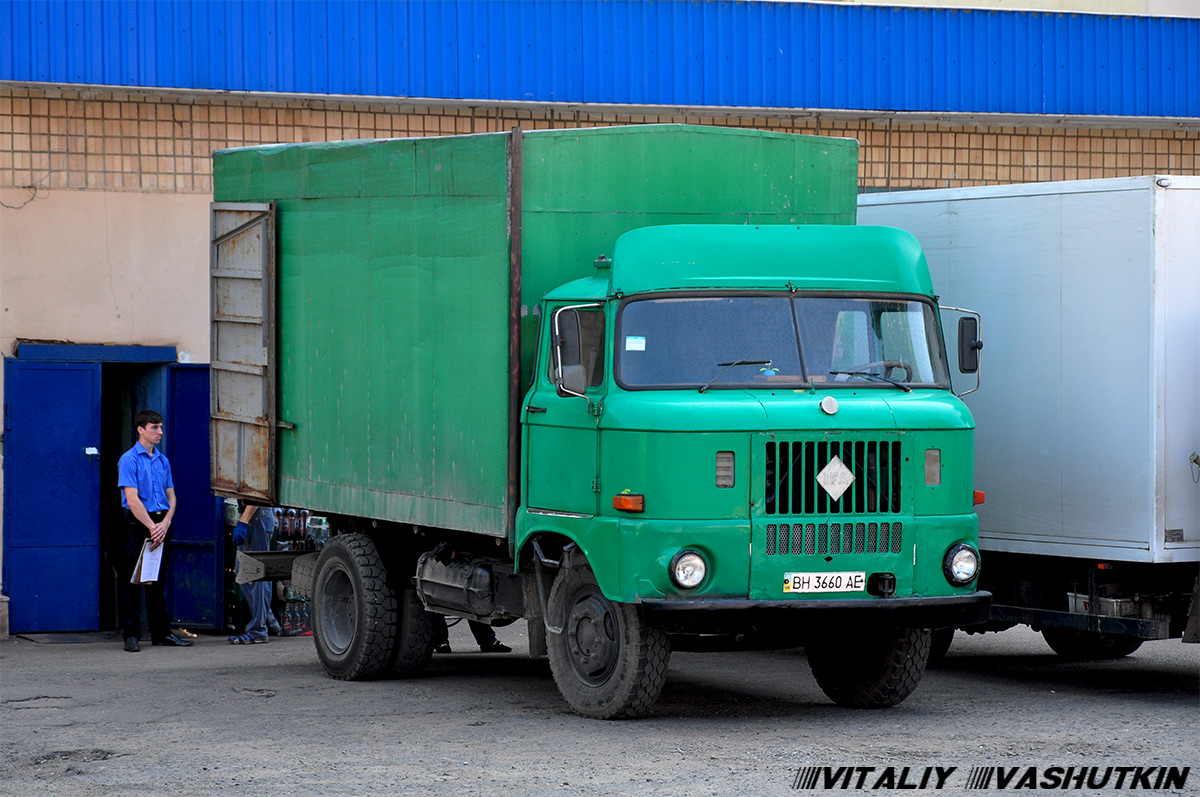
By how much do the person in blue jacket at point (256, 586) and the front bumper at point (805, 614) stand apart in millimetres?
5720

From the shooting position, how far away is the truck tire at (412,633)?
1166cm

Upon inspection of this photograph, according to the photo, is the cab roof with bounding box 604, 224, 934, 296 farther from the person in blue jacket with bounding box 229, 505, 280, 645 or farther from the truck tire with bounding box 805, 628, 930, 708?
the person in blue jacket with bounding box 229, 505, 280, 645

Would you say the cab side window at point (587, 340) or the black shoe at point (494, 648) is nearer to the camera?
the cab side window at point (587, 340)

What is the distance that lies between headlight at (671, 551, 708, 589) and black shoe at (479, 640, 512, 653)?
4675mm

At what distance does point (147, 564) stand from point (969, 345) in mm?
6983

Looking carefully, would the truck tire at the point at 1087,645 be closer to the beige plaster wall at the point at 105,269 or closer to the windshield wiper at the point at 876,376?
the windshield wiper at the point at 876,376

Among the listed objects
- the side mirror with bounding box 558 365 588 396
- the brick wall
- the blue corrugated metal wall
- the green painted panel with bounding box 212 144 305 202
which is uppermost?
the blue corrugated metal wall

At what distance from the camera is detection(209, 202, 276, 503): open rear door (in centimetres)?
1228

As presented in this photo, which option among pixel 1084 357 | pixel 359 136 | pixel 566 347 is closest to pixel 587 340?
pixel 566 347

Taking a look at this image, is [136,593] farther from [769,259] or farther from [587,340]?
[769,259]

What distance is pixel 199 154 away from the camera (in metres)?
15.1

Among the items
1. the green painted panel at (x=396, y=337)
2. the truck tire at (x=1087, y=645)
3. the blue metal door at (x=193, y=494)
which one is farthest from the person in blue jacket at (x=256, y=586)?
the truck tire at (x=1087, y=645)

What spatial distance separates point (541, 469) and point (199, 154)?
→ 6742mm

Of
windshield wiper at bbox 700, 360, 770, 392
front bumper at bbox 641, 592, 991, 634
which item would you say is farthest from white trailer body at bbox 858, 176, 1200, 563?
windshield wiper at bbox 700, 360, 770, 392
